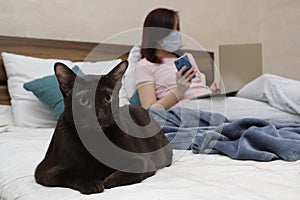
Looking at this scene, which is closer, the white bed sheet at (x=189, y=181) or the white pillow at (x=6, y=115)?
the white bed sheet at (x=189, y=181)

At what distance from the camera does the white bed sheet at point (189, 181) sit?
2.29ft

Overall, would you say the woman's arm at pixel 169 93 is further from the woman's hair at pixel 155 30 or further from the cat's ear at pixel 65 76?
the cat's ear at pixel 65 76

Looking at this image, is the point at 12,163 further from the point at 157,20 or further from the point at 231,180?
the point at 157,20

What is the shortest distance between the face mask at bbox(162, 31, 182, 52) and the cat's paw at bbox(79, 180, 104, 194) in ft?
4.13

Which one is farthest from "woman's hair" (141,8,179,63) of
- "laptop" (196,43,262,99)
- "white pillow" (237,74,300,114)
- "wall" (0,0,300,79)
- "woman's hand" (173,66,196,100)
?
"laptop" (196,43,262,99)

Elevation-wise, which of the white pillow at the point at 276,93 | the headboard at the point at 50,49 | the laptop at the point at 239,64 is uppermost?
the headboard at the point at 50,49

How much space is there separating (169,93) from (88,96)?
1.13 m

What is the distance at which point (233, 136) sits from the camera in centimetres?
121

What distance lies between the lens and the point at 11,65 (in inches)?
75.1

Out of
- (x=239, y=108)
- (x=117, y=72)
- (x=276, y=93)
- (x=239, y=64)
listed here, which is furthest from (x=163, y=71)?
(x=117, y=72)

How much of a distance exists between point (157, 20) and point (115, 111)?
1367 millimetres

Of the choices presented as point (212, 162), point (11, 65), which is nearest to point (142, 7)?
point (11, 65)

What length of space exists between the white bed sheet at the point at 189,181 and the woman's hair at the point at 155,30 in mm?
941

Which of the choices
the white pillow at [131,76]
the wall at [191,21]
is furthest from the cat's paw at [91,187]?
the wall at [191,21]
